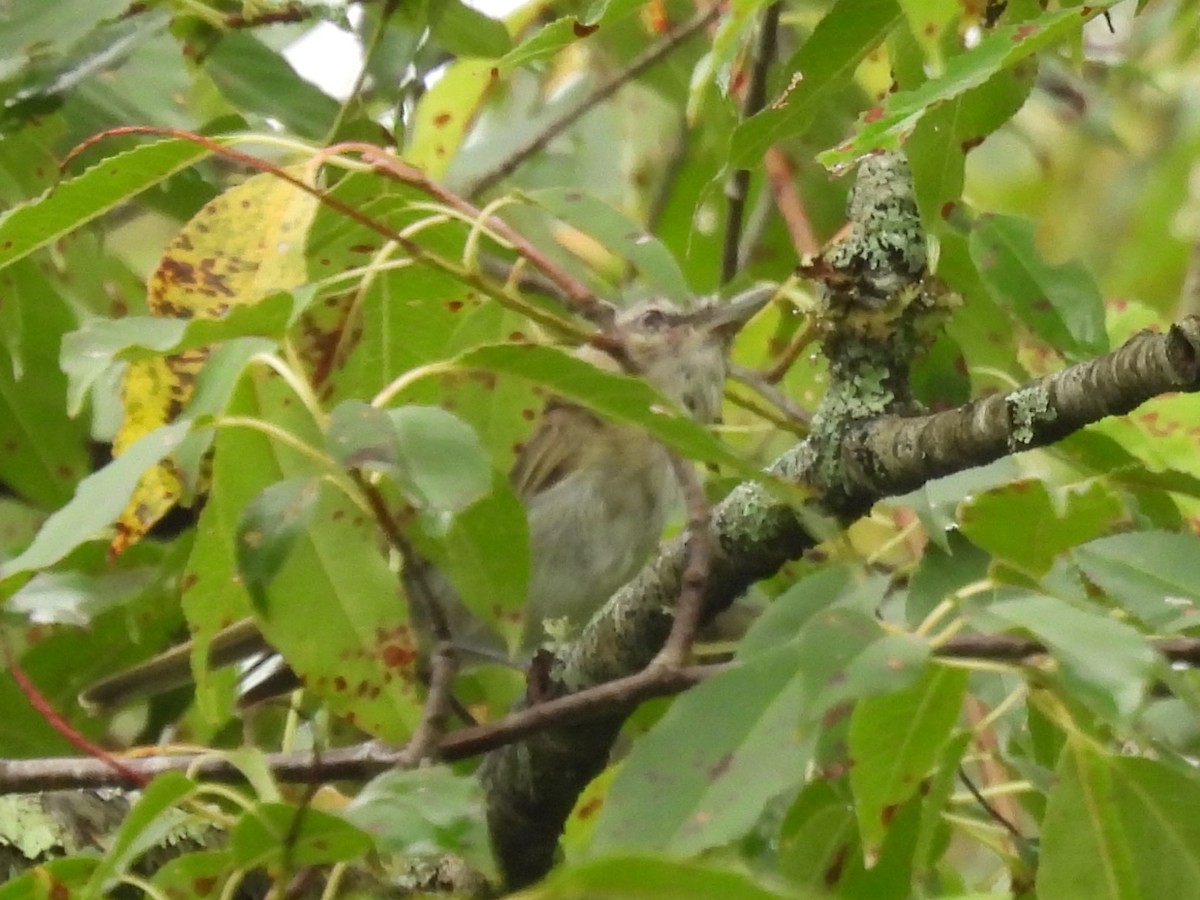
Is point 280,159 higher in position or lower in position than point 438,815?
higher

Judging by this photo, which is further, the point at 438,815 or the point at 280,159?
the point at 280,159

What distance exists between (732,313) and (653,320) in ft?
0.97

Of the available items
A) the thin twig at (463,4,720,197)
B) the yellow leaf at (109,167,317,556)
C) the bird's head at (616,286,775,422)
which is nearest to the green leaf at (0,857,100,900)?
the yellow leaf at (109,167,317,556)

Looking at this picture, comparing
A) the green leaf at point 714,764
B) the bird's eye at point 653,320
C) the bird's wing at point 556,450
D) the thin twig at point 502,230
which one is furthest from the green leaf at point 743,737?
the bird's eye at point 653,320

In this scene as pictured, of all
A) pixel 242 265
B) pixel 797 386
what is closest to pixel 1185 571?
pixel 242 265

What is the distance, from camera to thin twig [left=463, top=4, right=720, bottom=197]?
6.45 ft

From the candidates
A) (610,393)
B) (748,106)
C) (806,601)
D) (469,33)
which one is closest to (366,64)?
(469,33)

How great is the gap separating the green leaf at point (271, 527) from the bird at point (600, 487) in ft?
4.23

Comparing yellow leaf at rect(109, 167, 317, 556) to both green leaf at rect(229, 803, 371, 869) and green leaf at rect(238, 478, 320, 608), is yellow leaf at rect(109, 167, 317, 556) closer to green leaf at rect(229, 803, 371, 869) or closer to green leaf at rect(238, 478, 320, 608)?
green leaf at rect(238, 478, 320, 608)

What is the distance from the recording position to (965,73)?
776 millimetres

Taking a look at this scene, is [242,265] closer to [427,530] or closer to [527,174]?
[427,530]

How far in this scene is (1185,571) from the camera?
1.01 meters

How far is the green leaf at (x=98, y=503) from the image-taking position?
0.86m

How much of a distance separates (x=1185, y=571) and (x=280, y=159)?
45.4 inches
